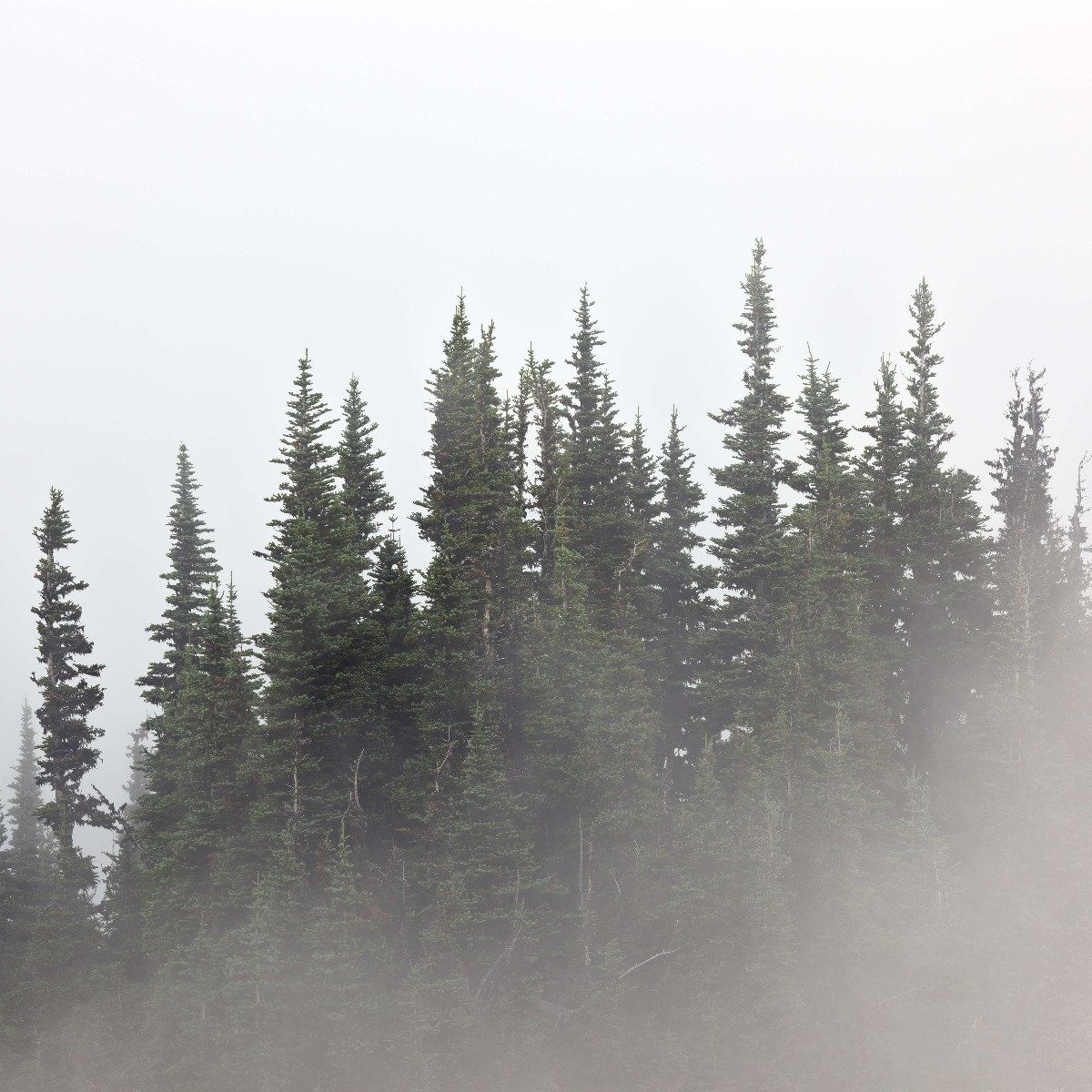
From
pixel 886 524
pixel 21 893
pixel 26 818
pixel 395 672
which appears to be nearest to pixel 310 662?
pixel 395 672

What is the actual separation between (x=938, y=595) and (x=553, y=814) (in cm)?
2780

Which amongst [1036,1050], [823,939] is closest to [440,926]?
[823,939]

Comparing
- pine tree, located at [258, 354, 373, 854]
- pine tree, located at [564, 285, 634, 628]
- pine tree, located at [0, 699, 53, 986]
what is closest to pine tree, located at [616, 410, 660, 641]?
pine tree, located at [564, 285, 634, 628]

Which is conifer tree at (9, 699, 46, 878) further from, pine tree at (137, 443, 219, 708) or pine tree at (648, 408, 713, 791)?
pine tree at (648, 408, 713, 791)

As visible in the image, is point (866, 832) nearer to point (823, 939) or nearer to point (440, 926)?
point (823, 939)

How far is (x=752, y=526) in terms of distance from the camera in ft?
193

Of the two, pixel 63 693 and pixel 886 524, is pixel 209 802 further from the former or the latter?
pixel 886 524

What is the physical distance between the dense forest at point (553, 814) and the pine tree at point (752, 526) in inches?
11.2

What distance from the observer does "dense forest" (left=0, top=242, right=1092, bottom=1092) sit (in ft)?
140

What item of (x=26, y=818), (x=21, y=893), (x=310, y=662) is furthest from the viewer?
(x=26, y=818)

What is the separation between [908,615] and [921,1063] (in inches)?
1064

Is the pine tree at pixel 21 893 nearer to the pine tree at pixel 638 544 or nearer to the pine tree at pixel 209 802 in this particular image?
the pine tree at pixel 209 802

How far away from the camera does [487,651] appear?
4866cm

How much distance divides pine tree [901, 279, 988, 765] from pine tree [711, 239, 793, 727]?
28.1 feet
